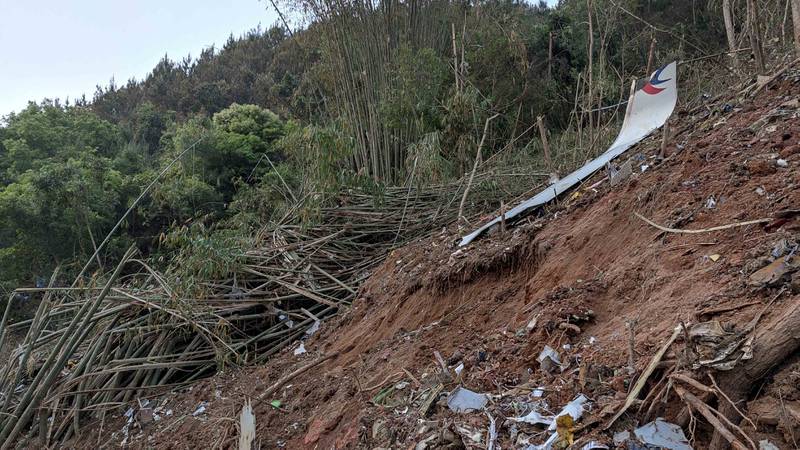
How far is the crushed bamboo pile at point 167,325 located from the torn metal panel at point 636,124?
1.13m

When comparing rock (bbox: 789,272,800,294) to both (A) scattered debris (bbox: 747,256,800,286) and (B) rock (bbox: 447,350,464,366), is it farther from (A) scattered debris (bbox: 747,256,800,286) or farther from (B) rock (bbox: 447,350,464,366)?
(B) rock (bbox: 447,350,464,366)

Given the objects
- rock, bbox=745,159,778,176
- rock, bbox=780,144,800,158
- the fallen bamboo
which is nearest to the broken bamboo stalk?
the fallen bamboo

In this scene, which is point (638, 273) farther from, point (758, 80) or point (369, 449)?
point (758, 80)

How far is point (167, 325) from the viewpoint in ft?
13.1

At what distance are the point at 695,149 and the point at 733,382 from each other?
1578mm

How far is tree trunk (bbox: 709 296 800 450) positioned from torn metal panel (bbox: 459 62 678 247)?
206 centimetres

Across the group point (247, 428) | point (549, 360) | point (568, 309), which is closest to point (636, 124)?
point (568, 309)

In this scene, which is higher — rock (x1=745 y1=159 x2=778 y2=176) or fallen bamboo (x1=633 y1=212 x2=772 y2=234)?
rock (x1=745 y1=159 x2=778 y2=176)

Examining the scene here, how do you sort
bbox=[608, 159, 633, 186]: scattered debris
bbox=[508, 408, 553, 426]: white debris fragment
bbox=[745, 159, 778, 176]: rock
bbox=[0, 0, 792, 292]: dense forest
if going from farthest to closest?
bbox=[0, 0, 792, 292]: dense forest < bbox=[608, 159, 633, 186]: scattered debris < bbox=[745, 159, 778, 176]: rock < bbox=[508, 408, 553, 426]: white debris fragment

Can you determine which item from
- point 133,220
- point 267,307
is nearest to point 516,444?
point 267,307

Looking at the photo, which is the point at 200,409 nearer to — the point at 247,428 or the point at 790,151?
the point at 247,428

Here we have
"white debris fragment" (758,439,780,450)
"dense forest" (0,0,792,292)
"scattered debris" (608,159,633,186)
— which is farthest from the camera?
"dense forest" (0,0,792,292)

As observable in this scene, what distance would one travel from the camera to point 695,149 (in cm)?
265

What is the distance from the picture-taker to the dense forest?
211 inches
